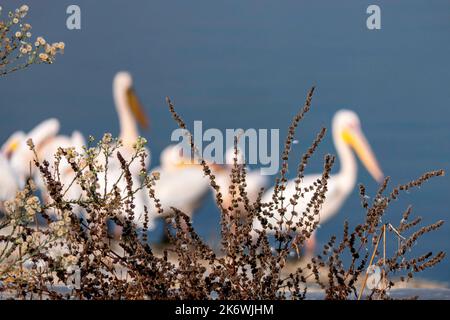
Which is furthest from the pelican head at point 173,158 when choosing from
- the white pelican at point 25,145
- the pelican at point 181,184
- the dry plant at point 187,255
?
the dry plant at point 187,255

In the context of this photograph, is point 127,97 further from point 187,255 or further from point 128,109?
point 187,255

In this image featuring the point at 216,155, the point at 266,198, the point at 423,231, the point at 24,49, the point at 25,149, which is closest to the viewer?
the point at 423,231

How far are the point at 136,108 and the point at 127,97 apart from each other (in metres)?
0.23

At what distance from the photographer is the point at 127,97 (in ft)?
33.9

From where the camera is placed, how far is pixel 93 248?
2248mm

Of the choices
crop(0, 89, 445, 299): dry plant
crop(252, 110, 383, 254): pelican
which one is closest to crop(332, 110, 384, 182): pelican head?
crop(252, 110, 383, 254): pelican

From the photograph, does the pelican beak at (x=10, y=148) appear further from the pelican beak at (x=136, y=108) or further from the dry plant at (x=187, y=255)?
the dry plant at (x=187, y=255)

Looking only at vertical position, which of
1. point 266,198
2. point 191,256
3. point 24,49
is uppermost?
point 266,198

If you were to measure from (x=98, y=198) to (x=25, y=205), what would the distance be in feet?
1.00

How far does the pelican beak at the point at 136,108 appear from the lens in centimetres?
998

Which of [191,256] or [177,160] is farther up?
[177,160]

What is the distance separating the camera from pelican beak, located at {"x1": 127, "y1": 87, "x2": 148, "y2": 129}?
9.98m
